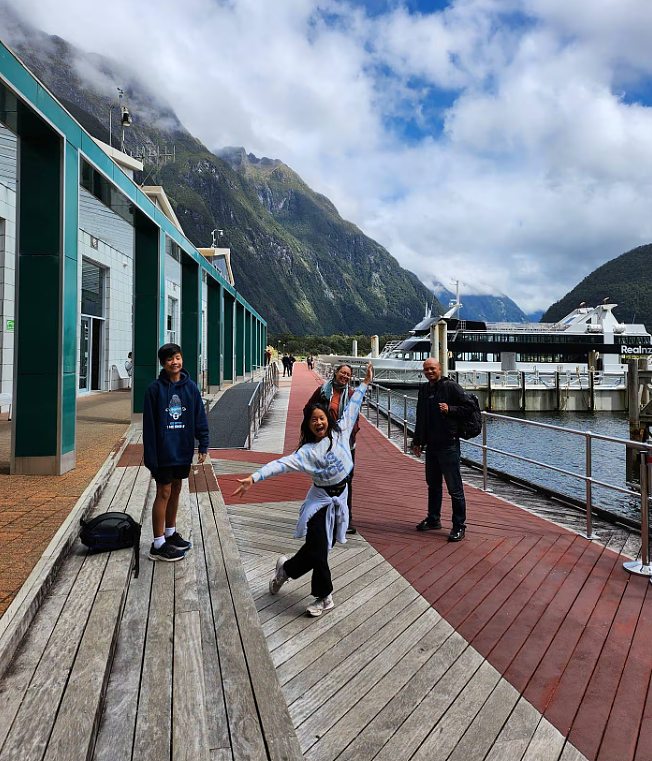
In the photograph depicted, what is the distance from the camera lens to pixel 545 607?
3326 millimetres

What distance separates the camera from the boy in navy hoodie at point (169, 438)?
Answer: 3531 millimetres

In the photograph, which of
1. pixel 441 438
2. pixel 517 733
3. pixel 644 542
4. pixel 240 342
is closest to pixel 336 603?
pixel 517 733

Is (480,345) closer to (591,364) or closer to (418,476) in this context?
(591,364)

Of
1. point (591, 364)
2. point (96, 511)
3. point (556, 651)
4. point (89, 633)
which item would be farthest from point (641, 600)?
point (591, 364)

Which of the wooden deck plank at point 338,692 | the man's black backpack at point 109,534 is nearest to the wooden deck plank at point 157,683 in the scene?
the man's black backpack at point 109,534

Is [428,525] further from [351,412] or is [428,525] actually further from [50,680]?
[50,680]

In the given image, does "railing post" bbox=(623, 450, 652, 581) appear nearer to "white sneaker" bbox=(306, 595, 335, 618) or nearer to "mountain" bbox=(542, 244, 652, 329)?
"white sneaker" bbox=(306, 595, 335, 618)

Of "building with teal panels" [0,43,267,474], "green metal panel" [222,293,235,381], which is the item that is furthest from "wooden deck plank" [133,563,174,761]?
"green metal panel" [222,293,235,381]

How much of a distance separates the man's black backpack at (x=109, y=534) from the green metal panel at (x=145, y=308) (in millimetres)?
6945

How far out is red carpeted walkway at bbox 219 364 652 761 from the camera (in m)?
2.33

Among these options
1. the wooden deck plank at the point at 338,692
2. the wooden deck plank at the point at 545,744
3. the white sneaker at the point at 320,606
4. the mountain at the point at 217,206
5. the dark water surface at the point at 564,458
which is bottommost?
the dark water surface at the point at 564,458

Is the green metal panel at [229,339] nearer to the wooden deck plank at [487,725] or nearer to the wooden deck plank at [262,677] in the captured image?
the wooden deck plank at [262,677]

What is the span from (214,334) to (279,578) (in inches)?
622

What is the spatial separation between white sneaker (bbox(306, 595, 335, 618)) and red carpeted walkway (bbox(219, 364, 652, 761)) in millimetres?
692
